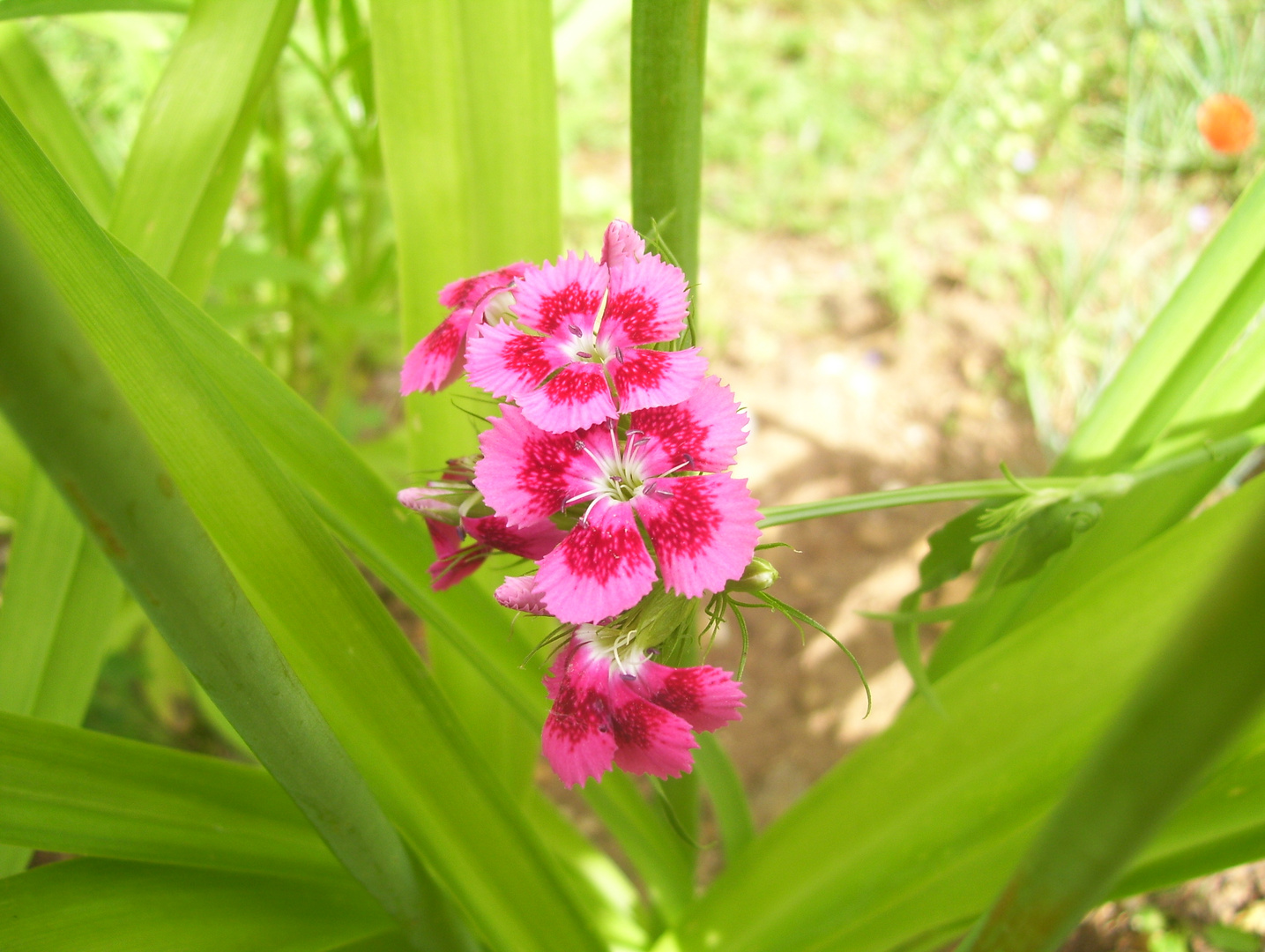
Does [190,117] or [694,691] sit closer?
[694,691]

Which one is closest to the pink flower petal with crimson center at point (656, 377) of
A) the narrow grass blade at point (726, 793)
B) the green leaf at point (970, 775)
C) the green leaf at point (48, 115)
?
the narrow grass blade at point (726, 793)

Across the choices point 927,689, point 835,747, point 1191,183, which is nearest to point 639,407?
point 927,689

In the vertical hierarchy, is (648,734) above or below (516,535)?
below

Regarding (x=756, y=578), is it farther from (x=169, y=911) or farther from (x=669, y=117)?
(x=169, y=911)

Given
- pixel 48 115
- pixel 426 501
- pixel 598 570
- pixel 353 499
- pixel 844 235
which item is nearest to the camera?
pixel 598 570

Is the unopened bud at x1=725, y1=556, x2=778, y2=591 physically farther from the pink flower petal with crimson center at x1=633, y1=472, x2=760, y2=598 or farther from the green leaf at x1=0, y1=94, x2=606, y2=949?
the green leaf at x1=0, y1=94, x2=606, y2=949

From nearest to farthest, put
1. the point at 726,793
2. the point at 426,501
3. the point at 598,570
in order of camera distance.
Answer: the point at 598,570
the point at 426,501
the point at 726,793

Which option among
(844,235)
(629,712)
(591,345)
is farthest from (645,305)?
(844,235)
